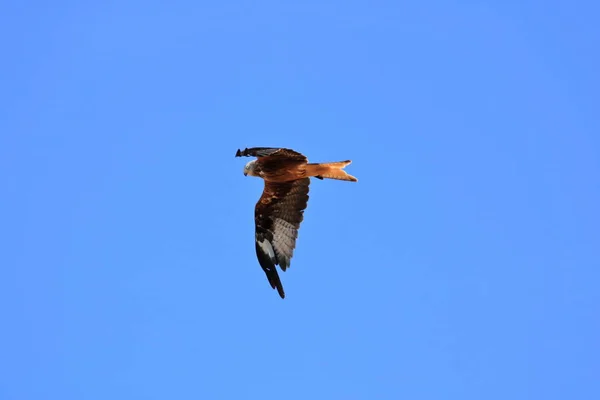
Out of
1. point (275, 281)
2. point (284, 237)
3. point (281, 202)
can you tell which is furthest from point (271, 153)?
point (275, 281)

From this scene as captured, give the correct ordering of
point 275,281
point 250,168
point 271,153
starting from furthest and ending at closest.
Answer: point 275,281 < point 250,168 < point 271,153

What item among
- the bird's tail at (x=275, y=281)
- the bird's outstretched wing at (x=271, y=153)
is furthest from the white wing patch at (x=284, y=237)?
the bird's outstretched wing at (x=271, y=153)

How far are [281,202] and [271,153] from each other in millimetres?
1514

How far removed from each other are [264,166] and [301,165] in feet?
1.72

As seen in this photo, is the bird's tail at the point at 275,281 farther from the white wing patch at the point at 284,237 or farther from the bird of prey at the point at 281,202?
the white wing patch at the point at 284,237

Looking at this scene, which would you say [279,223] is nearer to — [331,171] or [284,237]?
[284,237]

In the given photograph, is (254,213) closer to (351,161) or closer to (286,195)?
(286,195)

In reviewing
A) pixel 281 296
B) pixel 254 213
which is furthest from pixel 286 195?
pixel 281 296

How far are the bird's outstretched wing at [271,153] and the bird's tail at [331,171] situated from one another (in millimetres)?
259

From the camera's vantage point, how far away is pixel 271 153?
10.4 metres

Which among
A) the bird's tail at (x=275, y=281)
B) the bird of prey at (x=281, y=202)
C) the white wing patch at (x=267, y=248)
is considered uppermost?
the bird of prey at (x=281, y=202)

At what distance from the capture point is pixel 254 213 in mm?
12000

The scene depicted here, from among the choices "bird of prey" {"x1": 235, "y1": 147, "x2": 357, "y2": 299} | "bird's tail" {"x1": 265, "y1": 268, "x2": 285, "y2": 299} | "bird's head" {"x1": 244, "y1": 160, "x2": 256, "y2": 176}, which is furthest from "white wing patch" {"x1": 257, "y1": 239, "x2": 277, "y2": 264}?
"bird's head" {"x1": 244, "y1": 160, "x2": 256, "y2": 176}

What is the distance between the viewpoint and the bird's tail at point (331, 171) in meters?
11.2
